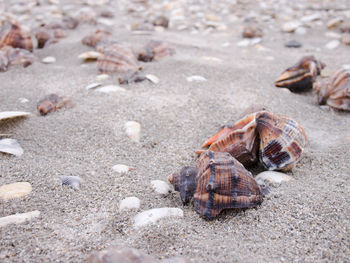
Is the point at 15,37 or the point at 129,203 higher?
the point at 15,37

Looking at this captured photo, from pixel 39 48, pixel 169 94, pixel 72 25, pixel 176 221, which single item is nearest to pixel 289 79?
pixel 169 94

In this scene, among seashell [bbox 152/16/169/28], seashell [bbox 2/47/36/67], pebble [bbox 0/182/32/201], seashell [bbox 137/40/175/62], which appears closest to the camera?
pebble [bbox 0/182/32/201]

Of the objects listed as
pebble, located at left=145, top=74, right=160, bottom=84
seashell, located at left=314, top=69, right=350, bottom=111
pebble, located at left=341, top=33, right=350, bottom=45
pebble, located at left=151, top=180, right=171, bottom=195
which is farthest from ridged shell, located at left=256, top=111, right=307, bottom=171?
pebble, located at left=341, top=33, right=350, bottom=45

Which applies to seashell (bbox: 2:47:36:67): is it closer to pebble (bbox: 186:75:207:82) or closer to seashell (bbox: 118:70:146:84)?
seashell (bbox: 118:70:146:84)

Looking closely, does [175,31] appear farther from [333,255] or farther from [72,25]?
[333,255]

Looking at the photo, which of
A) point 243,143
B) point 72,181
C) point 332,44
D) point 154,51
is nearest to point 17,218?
point 72,181

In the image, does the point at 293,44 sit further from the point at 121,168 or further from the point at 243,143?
the point at 121,168
